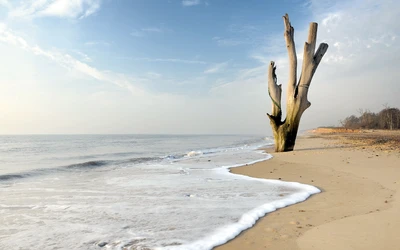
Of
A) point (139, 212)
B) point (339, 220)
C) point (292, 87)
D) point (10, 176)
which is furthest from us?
point (292, 87)

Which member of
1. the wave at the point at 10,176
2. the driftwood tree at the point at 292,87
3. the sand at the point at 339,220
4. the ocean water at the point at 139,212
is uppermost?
the driftwood tree at the point at 292,87

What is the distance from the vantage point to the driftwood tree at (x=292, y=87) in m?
11.5

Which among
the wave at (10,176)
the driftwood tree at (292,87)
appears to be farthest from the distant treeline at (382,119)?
the wave at (10,176)

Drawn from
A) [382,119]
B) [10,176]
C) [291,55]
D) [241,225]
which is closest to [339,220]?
[241,225]

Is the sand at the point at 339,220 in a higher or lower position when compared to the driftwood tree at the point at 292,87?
lower

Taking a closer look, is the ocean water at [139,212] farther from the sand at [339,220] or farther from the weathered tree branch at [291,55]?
the weathered tree branch at [291,55]

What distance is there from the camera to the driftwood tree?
1145 centimetres

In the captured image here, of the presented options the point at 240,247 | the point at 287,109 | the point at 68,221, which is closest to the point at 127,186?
the point at 68,221

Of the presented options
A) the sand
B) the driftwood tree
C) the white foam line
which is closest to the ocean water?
the white foam line

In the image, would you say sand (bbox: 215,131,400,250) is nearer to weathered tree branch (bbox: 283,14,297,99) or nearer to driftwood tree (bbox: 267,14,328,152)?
driftwood tree (bbox: 267,14,328,152)

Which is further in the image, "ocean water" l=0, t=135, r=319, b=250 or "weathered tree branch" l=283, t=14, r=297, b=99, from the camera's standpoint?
"weathered tree branch" l=283, t=14, r=297, b=99

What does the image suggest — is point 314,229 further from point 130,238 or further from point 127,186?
point 127,186

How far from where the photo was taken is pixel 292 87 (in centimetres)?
1164

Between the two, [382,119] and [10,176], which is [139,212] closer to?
[10,176]
